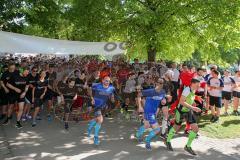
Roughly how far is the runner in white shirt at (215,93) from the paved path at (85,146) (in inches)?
90.7

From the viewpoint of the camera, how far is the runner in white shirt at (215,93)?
40.8 ft

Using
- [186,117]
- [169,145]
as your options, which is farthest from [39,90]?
[186,117]

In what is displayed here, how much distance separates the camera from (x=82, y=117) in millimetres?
12227

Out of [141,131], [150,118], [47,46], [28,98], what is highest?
[47,46]

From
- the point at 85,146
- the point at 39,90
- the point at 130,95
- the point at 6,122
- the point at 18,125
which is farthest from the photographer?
the point at 130,95

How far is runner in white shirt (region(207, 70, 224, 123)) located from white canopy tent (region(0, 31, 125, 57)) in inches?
143

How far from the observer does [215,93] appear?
12523mm

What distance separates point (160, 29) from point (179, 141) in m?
7.12

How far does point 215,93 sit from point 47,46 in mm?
6026

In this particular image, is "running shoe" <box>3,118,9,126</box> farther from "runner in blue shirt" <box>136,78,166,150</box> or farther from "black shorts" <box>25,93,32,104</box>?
"runner in blue shirt" <box>136,78,166,150</box>

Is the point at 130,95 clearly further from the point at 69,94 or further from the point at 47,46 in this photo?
the point at 47,46

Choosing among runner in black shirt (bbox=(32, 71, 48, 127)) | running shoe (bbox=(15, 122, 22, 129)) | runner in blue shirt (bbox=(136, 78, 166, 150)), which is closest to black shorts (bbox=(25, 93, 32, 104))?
runner in black shirt (bbox=(32, 71, 48, 127))

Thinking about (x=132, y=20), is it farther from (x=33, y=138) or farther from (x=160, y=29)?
(x=33, y=138)

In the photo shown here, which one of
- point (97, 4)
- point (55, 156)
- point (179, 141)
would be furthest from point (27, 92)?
point (97, 4)
